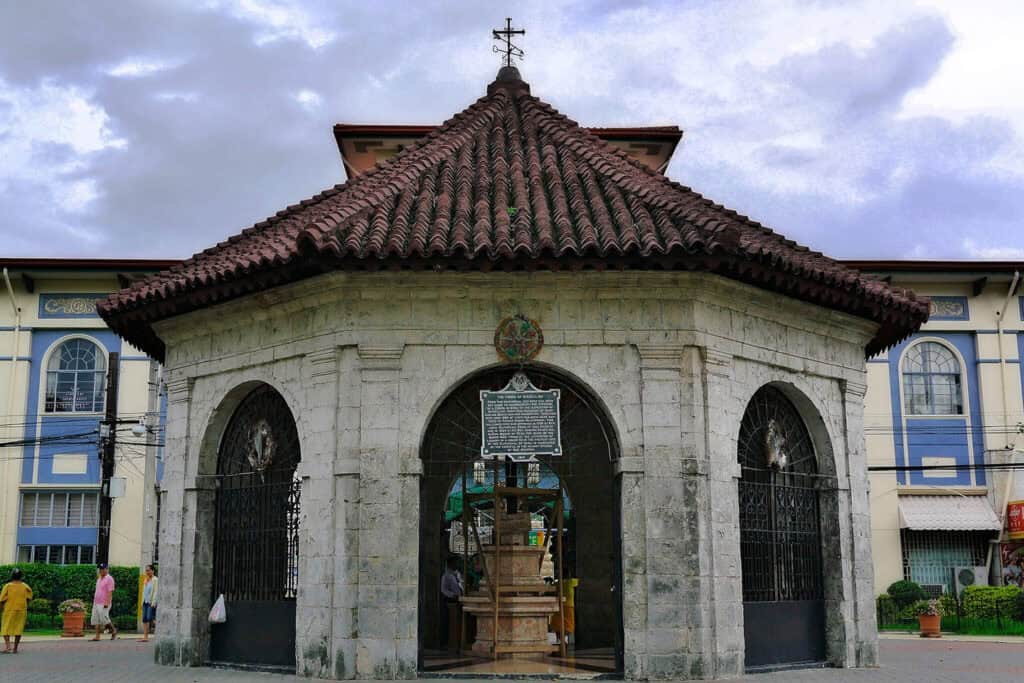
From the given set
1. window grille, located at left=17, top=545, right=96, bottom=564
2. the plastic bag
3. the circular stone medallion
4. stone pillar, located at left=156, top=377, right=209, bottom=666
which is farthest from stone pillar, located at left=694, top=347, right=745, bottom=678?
window grille, located at left=17, top=545, right=96, bottom=564

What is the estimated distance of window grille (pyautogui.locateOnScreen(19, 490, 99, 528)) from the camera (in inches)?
1240

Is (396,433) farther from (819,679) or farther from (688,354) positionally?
(819,679)

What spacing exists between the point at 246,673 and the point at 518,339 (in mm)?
4844

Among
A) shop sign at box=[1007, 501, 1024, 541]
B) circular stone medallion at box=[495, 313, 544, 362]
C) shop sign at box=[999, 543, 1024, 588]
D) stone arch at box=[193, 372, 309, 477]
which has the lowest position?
shop sign at box=[999, 543, 1024, 588]

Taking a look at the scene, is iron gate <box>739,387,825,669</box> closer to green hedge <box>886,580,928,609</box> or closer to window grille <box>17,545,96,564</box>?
green hedge <box>886,580,928,609</box>

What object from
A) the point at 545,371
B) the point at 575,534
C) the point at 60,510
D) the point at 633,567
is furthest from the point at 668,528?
the point at 60,510

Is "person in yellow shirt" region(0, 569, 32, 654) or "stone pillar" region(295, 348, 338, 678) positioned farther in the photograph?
"person in yellow shirt" region(0, 569, 32, 654)

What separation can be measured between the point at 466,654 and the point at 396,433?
432cm

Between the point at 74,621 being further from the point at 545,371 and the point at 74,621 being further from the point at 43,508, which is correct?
the point at 545,371

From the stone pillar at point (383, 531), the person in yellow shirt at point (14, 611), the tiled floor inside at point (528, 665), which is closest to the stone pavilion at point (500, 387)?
the stone pillar at point (383, 531)

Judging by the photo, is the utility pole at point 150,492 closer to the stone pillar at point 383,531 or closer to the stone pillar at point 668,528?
the stone pillar at point 383,531

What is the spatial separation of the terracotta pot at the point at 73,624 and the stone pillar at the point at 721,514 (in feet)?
56.0

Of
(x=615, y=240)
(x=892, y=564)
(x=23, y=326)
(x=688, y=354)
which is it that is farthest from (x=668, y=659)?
(x=23, y=326)

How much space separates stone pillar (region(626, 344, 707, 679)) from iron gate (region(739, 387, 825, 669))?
1144 mm
